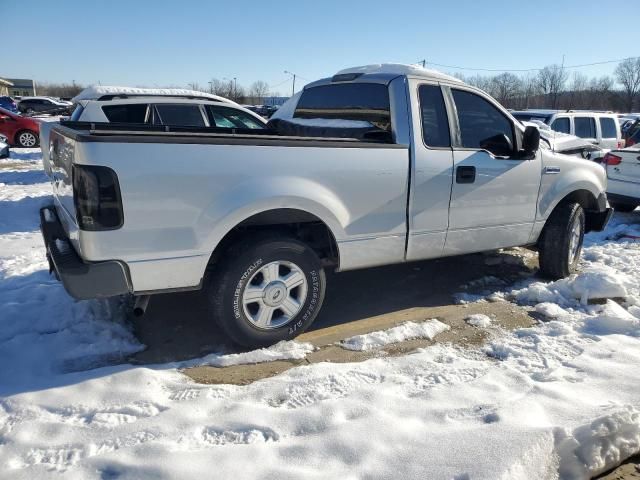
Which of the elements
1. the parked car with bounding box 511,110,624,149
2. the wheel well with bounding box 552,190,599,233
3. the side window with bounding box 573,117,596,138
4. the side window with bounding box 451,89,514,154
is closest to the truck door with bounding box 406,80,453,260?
the side window with bounding box 451,89,514,154

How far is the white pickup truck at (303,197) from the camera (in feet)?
9.41

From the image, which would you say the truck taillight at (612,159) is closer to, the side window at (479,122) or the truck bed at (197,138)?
the side window at (479,122)

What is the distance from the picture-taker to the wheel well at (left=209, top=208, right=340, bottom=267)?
132 inches

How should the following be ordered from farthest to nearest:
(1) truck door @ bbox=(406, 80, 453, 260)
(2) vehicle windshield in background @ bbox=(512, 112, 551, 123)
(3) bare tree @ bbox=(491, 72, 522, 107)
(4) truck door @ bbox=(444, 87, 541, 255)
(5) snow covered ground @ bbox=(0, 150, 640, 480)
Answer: (3) bare tree @ bbox=(491, 72, 522, 107) < (2) vehicle windshield in background @ bbox=(512, 112, 551, 123) < (4) truck door @ bbox=(444, 87, 541, 255) < (1) truck door @ bbox=(406, 80, 453, 260) < (5) snow covered ground @ bbox=(0, 150, 640, 480)

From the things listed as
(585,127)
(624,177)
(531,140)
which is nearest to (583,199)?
(531,140)

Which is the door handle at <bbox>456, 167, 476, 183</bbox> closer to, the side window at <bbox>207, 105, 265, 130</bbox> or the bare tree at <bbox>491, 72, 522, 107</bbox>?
the side window at <bbox>207, 105, 265, 130</bbox>

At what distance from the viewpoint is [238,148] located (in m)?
3.08

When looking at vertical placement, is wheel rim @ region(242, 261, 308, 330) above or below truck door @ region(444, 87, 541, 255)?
below

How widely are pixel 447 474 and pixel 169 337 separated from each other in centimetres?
233

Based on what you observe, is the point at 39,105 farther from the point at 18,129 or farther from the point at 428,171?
the point at 428,171

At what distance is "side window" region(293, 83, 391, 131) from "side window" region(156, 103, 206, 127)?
402cm

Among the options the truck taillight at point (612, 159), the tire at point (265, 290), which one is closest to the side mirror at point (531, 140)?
the tire at point (265, 290)

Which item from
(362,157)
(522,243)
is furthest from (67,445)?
(522,243)

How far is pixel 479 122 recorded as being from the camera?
14.4 ft
